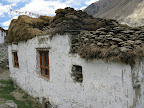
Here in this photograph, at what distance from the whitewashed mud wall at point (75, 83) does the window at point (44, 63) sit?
19cm

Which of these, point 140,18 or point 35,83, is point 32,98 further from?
point 140,18

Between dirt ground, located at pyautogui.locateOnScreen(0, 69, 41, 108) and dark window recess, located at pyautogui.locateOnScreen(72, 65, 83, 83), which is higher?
dark window recess, located at pyautogui.locateOnScreen(72, 65, 83, 83)

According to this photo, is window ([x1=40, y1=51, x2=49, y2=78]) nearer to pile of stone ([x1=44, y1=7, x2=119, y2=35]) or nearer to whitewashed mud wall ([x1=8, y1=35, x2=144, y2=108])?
whitewashed mud wall ([x1=8, y1=35, x2=144, y2=108])

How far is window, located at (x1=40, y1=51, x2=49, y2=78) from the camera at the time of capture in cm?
650

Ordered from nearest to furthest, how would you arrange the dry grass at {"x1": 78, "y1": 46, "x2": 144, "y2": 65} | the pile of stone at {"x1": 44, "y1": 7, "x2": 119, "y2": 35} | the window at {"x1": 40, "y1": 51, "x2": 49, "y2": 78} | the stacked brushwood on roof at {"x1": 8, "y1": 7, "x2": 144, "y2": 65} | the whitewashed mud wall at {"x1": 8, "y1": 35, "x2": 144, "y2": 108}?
the dry grass at {"x1": 78, "y1": 46, "x2": 144, "y2": 65}
the stacked brushwood on roof at {"x1": 8, "y1": 7, "x2": 144, "y2": 65}
the whitewashed mud wall at {"x1": 8, "y1": 35, "x2": 144, "y2": 108}
the pile of stone at {"x1": 44, "y1": 7, "x2": 119, "y2": 35}
the window at {"x1": 40, "y1": 51, "x2": 49, "y2": 78}

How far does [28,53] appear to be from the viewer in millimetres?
7688

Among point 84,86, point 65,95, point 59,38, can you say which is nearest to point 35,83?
point 65,95

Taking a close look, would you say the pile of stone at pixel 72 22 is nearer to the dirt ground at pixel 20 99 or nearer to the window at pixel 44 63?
the window at pixel 44 63

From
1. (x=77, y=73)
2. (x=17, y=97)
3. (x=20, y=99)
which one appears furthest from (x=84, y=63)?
(x=17, y=97)

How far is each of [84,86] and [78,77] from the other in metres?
0.48

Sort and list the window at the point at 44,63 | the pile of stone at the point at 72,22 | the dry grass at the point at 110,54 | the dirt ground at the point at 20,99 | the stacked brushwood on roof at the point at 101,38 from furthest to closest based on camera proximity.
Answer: the dirt ground at the point at 20,99 < the window at the point at 44,63 < the pile of stone at the point at 72,22 < the stacked brushwood on roof at the point at 101,38 < the dry grass at the point at 110,54

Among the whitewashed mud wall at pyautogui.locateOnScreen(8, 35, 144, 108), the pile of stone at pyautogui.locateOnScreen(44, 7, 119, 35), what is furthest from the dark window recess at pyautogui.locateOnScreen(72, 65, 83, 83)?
the pile of stone at pyautogui.locateOnScreen(44, 7, 119, 35)

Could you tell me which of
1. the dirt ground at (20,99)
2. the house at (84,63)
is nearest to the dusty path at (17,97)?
the dirt ground at (20,99)

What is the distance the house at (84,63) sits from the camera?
3.40 m
